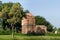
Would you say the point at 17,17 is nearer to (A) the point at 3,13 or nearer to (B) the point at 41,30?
(A) the point at 3,13

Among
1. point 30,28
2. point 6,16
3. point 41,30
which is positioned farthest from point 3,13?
point 41,30

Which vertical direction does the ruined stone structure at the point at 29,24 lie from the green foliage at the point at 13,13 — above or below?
below

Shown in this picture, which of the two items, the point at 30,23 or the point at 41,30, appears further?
the point at 41,30

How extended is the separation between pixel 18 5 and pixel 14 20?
327cm

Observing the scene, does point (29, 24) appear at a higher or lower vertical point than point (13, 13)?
lower

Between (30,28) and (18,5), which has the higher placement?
(18,5)

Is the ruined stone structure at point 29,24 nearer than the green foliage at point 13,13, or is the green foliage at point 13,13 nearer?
the green foliage at point 13,13

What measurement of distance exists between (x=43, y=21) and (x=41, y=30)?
28786mm

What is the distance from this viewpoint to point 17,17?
143 ft

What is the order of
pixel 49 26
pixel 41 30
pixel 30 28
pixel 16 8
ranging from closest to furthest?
pixel 16 8, pixel 30 28, pixel 41 30, pixel 49 26

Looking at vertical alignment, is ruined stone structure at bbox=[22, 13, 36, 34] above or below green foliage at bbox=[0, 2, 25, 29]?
below

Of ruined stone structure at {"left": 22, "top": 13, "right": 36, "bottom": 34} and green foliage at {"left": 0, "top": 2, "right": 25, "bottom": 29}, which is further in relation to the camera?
ruined stone structure at {"left": 22, "top": 13, "right": 36, "bottom": 34}

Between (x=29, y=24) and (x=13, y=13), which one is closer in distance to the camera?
(x=13, y=13)

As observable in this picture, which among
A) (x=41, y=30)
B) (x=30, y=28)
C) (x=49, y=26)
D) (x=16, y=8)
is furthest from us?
(x=49, y=26)
